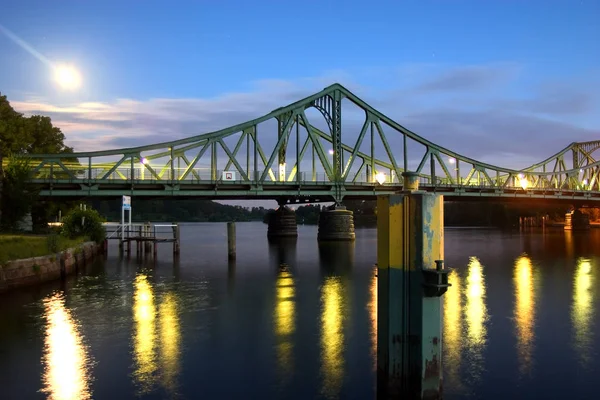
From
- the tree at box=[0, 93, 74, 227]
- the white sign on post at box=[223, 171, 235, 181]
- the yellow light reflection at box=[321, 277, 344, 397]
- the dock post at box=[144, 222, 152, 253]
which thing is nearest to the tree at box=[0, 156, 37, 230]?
the tree at box=[0, 93, 74, 227]

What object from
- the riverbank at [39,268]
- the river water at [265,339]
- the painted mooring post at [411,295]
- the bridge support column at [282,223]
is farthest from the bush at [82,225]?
the bridge support column at [282,223]

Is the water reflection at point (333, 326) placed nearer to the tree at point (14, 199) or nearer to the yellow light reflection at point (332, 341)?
the yellow light reflection at point (332, 341)

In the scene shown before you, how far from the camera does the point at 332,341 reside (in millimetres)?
16781

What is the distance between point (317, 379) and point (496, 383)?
413cm

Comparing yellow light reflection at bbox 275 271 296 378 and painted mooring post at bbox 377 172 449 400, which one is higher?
painted mooring post at bbox 377 172 449 400

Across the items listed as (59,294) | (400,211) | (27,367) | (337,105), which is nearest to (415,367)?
(400,211)

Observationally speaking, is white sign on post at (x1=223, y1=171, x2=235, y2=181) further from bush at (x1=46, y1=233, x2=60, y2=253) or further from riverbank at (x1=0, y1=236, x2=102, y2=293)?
bush at (x1=46, y1=233, x2=60, y2=253)

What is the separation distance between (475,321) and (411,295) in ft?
33.6

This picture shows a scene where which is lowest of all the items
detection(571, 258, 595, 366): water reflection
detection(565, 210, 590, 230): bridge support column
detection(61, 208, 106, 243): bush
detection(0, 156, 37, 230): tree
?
detection(571, 258, 595, 366): water reflection

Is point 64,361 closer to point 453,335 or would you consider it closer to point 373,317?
point 373,317

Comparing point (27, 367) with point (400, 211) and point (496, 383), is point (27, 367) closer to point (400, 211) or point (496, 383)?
point (400, 211)

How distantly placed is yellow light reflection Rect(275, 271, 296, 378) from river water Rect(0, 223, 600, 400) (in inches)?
1.7

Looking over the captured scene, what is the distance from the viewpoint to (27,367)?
1415 cm

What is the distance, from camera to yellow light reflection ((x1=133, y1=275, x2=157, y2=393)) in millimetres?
13352
